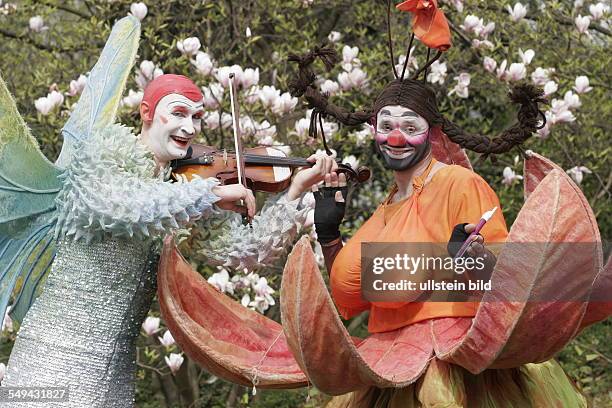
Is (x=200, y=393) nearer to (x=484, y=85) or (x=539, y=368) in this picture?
(x=484, y=85)

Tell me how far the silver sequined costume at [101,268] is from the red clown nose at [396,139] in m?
0.36

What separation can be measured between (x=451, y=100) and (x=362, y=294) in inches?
98.2

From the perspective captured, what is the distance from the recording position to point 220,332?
3531 mm

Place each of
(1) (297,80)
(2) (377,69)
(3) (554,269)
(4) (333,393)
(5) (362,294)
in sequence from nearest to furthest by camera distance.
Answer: (3) (554,269), (4) (333,393), (5) (362,294), (1) (297,80), (2) (377,69)

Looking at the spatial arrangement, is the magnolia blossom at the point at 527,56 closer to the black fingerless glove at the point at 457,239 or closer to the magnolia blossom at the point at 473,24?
the magnolia blossom at the point at 473,24

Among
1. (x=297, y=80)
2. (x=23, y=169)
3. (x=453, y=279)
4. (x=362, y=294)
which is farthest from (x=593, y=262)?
(x=23, y=169)

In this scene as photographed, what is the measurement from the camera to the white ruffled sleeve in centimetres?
313

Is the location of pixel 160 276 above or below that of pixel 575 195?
below

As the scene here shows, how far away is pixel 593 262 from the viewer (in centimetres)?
286

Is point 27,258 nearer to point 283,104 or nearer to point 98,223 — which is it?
point 98,223

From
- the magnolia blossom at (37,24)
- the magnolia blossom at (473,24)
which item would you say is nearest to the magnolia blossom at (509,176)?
the magnolia blossom at (473,24)

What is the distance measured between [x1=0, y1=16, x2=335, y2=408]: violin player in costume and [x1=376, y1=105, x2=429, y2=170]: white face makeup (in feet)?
0.66

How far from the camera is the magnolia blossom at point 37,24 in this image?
5.32m

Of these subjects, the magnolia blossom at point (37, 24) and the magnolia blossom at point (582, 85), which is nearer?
the magnolia blossom at point (582, 85)
